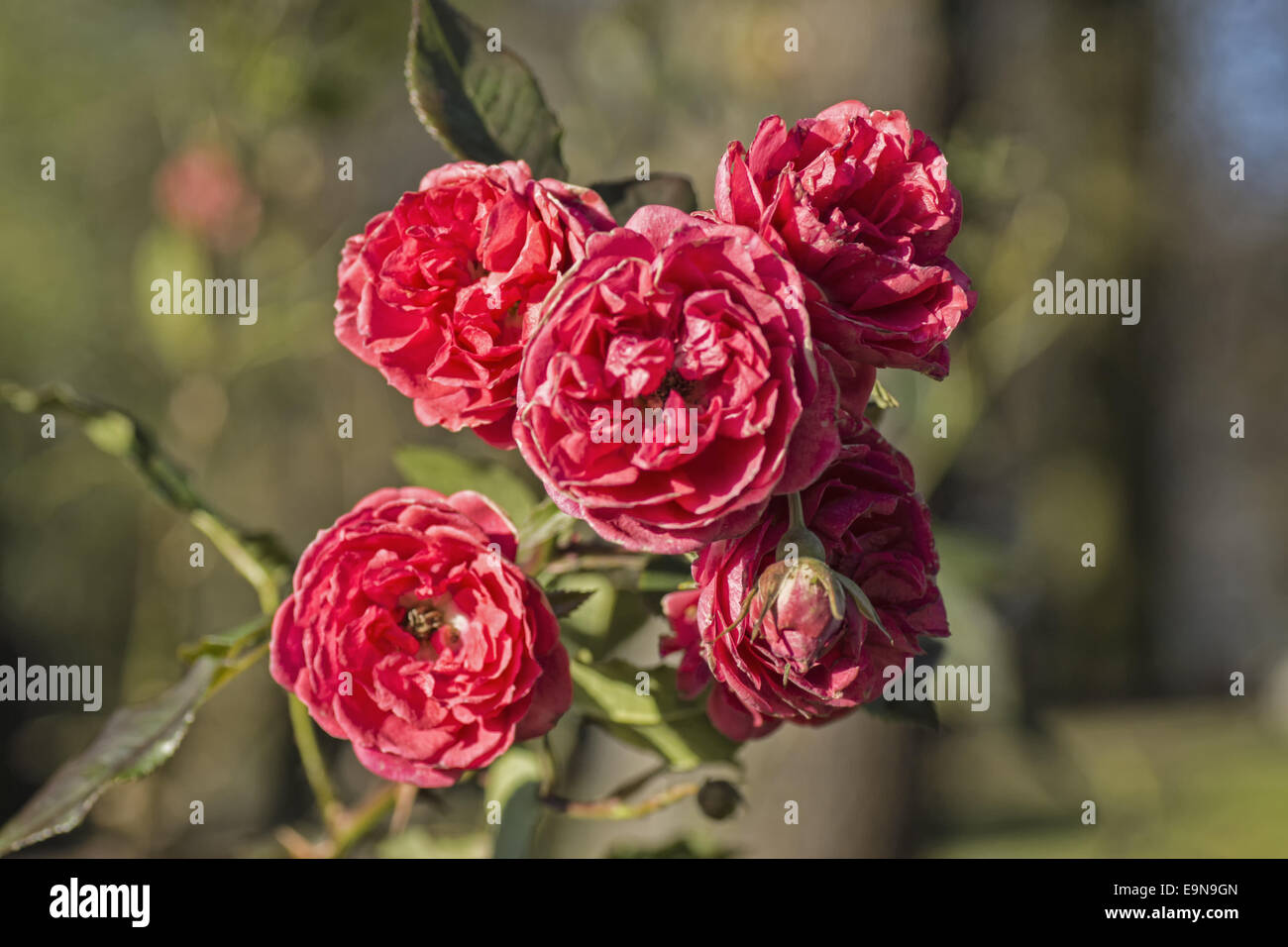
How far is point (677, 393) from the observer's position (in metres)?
0.37

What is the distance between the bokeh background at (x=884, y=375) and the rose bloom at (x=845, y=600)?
0.22 metres

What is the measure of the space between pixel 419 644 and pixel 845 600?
0.66 ft

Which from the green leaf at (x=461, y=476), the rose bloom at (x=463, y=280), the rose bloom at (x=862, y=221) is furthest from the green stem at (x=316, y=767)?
the rose bloom at (x=862, y=221)

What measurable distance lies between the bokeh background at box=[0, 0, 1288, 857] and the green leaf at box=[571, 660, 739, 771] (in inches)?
4.9

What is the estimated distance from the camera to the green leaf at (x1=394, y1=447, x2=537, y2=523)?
24.8 inches

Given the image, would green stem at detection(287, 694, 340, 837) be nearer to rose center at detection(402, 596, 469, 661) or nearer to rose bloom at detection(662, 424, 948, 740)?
rose center at detection(402, 596, 469, 661)

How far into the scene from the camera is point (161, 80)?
86.9 inches

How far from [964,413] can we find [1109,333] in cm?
415

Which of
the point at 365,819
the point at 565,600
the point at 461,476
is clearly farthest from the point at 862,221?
the point at 365,819

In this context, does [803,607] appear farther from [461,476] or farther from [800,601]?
[461,476]

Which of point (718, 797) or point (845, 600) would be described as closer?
point (845, 600)

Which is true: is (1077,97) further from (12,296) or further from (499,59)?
(499,59)

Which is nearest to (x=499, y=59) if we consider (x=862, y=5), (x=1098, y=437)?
(x=862, y=5)

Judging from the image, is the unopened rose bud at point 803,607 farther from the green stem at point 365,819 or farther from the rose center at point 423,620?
the green stem at point 365,819
